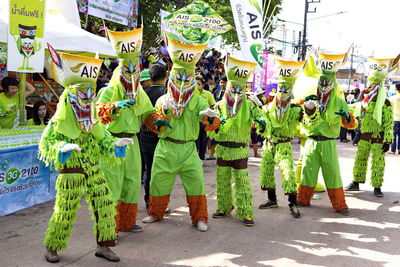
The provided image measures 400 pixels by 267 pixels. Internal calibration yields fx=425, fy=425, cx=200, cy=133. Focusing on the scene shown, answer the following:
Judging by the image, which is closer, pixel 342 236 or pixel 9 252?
pixel 9 252

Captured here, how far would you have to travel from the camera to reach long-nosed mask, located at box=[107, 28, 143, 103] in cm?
440

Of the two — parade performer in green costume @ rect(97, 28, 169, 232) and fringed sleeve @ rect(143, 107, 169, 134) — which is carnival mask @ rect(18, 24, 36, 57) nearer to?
parade performer in green costume @ rect(97, 28, 169, 232)

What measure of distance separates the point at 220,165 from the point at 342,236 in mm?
1655

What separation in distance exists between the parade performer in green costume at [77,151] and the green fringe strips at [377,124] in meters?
4.64

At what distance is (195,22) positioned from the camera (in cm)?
1038

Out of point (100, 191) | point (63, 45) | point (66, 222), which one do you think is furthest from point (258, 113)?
point (63, 45)

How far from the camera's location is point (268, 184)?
5.79 m

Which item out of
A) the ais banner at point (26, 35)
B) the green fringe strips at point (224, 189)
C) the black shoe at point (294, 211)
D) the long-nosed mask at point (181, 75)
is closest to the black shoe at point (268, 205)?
the black shoe at point (294, 211)

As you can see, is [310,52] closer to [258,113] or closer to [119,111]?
[258,113]

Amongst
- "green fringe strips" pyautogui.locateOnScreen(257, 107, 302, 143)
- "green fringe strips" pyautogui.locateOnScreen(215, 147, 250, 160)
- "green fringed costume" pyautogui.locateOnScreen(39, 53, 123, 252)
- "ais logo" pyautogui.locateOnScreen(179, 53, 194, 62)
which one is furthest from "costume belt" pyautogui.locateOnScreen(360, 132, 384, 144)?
"green fringed costume" pyautogui.locateOnScreen(39, 53, 123, 252)

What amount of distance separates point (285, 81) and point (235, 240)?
2126 mm

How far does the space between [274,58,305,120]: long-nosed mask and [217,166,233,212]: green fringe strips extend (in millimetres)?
1026

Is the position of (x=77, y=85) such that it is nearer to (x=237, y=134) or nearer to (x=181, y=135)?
(x=181, y=135)

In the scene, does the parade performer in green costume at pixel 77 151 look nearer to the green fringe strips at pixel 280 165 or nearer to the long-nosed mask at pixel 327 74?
the green fringe strips at pixel 280 165
